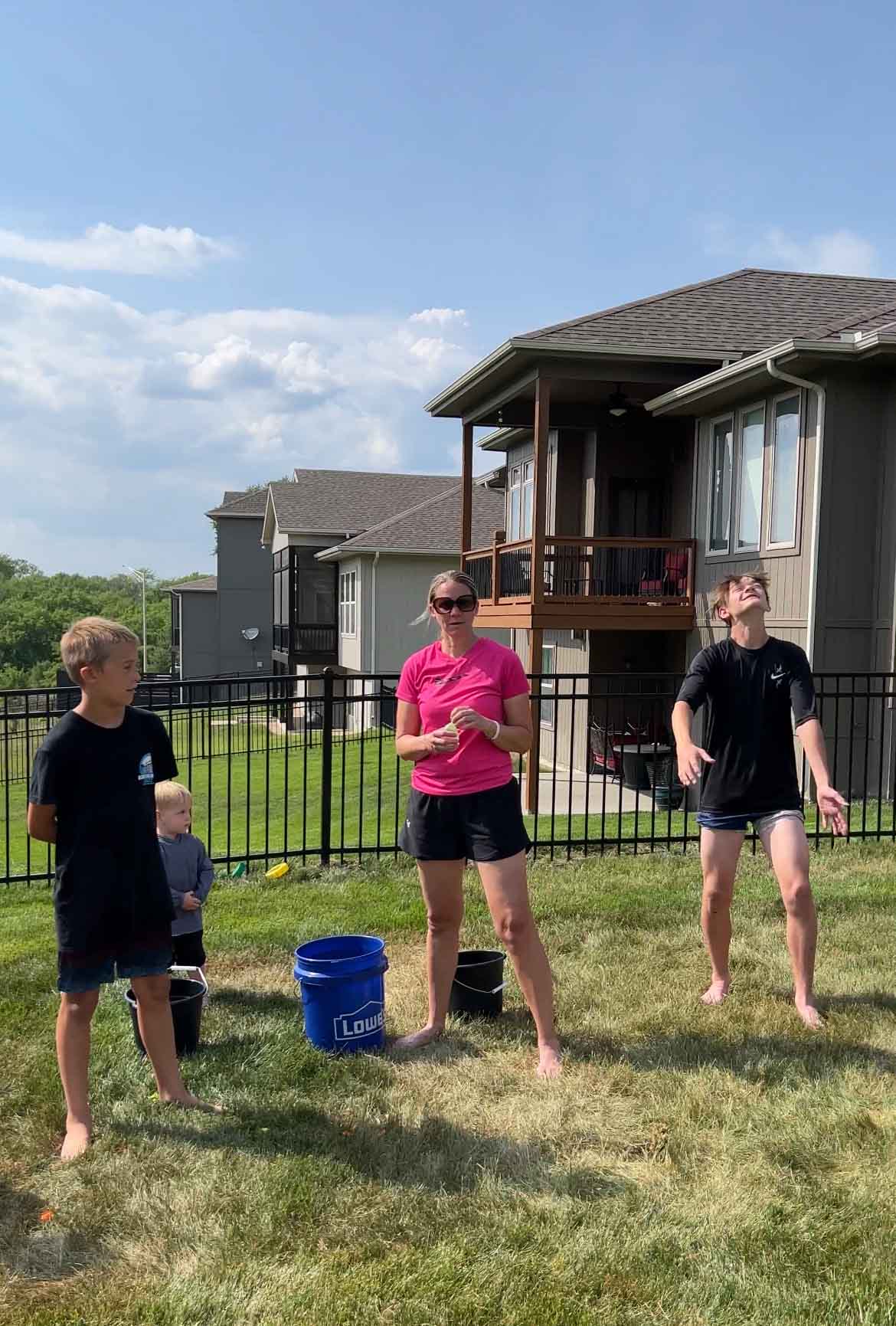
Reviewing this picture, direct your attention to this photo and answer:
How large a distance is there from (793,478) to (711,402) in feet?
6.93

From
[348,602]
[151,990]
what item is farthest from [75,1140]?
[348,602]

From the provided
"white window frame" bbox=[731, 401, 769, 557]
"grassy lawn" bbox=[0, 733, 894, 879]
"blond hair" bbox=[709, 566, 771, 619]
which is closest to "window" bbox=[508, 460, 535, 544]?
"grassy lawn" bbox=[0, 733, 894, 879]

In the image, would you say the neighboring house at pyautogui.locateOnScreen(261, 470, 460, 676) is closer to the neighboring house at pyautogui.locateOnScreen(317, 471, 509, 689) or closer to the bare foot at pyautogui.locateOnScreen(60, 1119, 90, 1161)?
the neighboring house at pyautogui.locateOnScreen(317, 471, 509, 689)

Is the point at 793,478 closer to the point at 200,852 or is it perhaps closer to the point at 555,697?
the point at 555,697

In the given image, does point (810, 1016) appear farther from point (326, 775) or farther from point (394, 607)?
point (394, 607)

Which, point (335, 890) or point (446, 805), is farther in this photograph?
point (335, 890)

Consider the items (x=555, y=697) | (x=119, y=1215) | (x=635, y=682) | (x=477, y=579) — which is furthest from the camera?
(x=477, y=579)

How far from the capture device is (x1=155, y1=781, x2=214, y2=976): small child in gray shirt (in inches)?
176

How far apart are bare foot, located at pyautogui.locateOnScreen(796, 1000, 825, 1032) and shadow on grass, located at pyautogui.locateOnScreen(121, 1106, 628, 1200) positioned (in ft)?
5.01

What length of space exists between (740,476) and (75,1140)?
1297 centimetres

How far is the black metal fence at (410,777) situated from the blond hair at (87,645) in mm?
3311

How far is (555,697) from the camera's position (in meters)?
8.67

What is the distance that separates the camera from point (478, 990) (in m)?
4.58

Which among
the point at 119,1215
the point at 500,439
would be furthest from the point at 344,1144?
the point at 500,439
